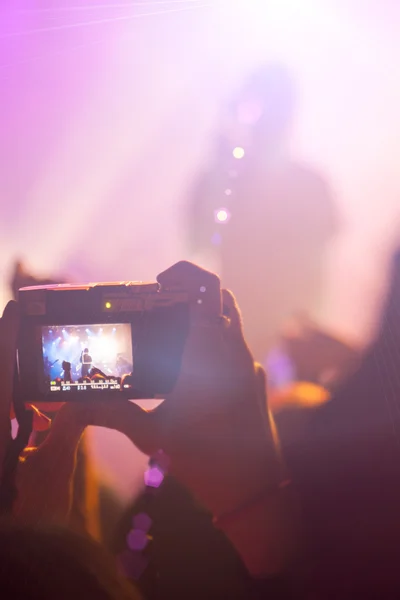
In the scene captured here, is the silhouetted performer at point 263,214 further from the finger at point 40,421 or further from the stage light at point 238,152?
the finger at point 40,421

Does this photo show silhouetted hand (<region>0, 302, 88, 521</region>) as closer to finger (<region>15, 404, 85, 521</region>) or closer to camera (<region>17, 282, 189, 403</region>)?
finger (<region>15, 404, 85, 521</region>)

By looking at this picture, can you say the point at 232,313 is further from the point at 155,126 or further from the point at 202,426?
the point at 155,126

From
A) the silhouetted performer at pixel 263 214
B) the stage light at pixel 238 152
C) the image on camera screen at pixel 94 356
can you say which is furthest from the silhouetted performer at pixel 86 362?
the stage light at pixel 238 152

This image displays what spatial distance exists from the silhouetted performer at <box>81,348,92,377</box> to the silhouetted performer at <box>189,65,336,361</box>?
0.33 m

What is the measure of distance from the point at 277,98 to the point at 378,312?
55cm

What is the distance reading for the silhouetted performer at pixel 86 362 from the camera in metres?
0.86

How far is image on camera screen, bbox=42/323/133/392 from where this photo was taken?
0.87 metres

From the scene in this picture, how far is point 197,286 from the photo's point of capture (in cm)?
91

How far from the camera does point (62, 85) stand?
3.44ft

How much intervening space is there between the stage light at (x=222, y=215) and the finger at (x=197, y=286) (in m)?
0.14

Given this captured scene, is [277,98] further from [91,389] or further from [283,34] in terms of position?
[91,389]

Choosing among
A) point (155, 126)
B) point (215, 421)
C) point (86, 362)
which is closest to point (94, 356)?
point (86, 362)

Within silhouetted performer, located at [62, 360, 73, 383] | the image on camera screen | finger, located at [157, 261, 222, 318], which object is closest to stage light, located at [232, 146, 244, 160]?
finger, located at [157, 261, 222, 318]

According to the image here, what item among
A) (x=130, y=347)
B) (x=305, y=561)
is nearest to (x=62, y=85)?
(x=130, y=347)
